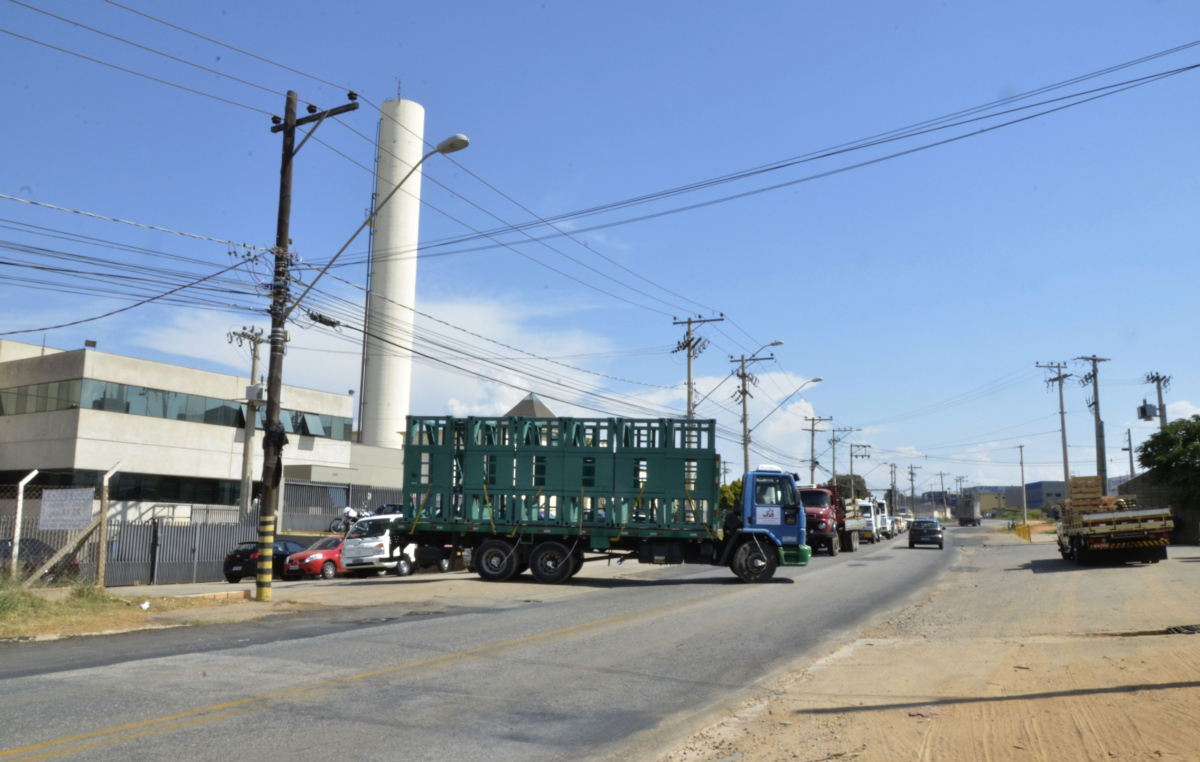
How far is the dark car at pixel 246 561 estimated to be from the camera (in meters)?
27.1

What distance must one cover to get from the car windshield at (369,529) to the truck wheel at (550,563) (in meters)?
7.59

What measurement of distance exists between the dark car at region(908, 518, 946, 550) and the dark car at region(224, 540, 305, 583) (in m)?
32.4

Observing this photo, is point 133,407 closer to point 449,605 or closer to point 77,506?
point 77,506

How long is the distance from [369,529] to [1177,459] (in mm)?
42665

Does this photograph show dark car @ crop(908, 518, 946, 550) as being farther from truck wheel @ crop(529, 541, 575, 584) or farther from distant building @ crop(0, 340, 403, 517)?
distant building @ crop(0, 340, 403, 517)

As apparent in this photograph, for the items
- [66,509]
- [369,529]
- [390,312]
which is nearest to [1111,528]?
[369,529]

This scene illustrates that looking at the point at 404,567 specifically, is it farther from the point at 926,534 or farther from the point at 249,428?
the point at 926,534

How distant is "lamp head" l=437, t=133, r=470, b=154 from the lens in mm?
17406

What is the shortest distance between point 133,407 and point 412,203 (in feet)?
109

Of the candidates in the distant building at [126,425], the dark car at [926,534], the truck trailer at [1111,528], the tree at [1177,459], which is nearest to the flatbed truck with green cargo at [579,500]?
the truck trailer at [1111,528]

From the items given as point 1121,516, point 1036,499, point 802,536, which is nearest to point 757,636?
point 802,536

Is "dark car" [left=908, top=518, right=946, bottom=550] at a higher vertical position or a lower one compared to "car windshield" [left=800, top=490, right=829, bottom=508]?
lower

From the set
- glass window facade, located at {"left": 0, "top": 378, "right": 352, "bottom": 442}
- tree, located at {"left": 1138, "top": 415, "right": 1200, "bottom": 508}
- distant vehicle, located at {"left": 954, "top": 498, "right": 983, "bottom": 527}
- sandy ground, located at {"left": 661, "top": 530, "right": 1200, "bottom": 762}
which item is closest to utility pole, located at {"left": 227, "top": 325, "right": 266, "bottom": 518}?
glass window facade, located at {"left": 0, "top": 378, "right": 352, "bottom": 442}

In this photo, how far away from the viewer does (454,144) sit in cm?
1750
